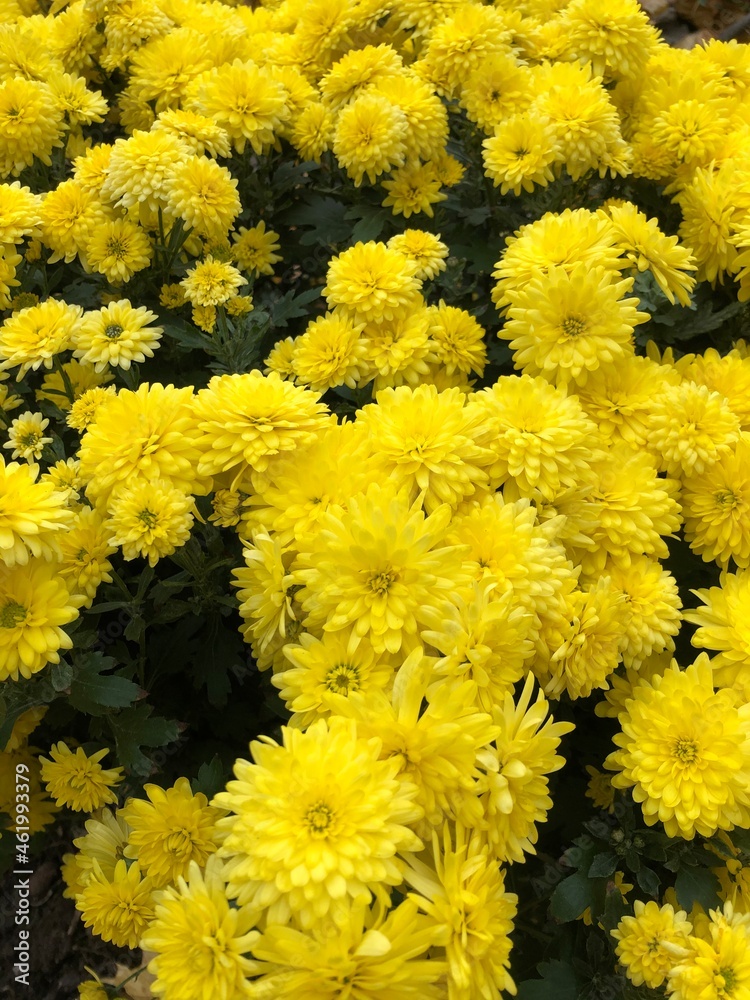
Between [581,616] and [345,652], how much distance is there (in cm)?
49

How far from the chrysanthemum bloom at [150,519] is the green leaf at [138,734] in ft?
1.80

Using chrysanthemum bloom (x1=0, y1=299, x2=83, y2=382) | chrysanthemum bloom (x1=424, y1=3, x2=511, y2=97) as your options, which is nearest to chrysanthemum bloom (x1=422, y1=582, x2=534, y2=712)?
chrysanthemum bloom (x1=0, y1=299, x2=83, y2=382)

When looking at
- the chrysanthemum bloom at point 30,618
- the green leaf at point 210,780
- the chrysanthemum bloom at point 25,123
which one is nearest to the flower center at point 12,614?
the chrysanthemum bloom at point 30,618

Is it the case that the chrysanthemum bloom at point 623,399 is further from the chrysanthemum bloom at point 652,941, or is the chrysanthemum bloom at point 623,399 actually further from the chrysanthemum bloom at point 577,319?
the chrysanthemum bloom at point 652,941

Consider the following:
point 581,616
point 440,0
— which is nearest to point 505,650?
point 581,616

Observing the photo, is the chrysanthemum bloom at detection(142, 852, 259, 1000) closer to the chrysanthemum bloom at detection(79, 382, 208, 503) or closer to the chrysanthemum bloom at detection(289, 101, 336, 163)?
the chrysanthemum bloom at detection(79, 382, 208, 503)

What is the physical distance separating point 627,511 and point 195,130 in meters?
1.78

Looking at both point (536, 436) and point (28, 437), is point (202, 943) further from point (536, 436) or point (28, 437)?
point (28, 437)

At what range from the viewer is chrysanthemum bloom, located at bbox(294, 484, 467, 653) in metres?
1.22

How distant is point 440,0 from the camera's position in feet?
8.21

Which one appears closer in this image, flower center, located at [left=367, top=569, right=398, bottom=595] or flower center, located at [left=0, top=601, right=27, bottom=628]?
flower center, located at [left=367, top=569, right=398, bottom=595]

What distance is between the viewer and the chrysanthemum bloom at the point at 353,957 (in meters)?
0.95

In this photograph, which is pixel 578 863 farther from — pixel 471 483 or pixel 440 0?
pixel 440 0

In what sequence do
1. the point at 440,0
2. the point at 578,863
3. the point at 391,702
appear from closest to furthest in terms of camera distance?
the point at 391,702
the point at 578,863
the point at 440,0
